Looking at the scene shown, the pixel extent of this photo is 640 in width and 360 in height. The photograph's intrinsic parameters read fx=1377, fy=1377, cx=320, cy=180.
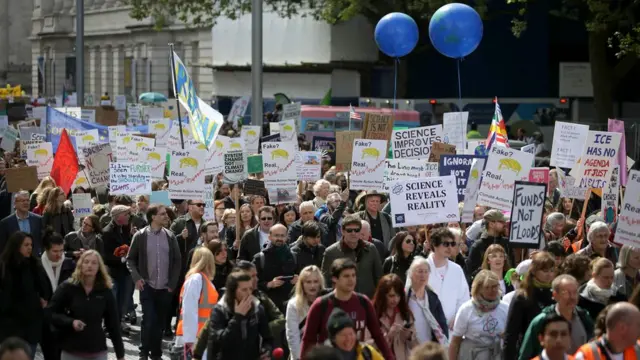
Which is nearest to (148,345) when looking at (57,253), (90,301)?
(57,253)

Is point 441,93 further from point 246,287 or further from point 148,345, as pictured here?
point 246,287

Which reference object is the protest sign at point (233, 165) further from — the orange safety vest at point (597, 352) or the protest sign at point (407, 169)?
the orange safety vest at point (597, 352)

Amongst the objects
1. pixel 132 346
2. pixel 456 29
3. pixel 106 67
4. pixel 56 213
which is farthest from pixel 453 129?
pixel 106 67

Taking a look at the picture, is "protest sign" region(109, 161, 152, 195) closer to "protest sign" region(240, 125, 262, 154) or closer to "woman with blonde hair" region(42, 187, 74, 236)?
"woman with blonde hair" region(42, 187, 74, 236)

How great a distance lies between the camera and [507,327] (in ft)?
28.9

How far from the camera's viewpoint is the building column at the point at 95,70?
69812 mm

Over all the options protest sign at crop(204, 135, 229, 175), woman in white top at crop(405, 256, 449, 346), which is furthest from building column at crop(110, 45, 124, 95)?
woman in white top at crop(405, 256, 449, 346)

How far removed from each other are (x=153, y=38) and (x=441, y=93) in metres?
20.0

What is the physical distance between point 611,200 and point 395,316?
6.73 meters

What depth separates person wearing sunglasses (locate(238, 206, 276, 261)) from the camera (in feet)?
40.8

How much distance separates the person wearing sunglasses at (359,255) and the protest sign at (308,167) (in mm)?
7298

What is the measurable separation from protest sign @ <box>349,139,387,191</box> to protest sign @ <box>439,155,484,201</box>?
5.98 ft

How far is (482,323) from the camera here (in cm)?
902

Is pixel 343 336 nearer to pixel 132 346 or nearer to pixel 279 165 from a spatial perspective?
pixel 132 346
